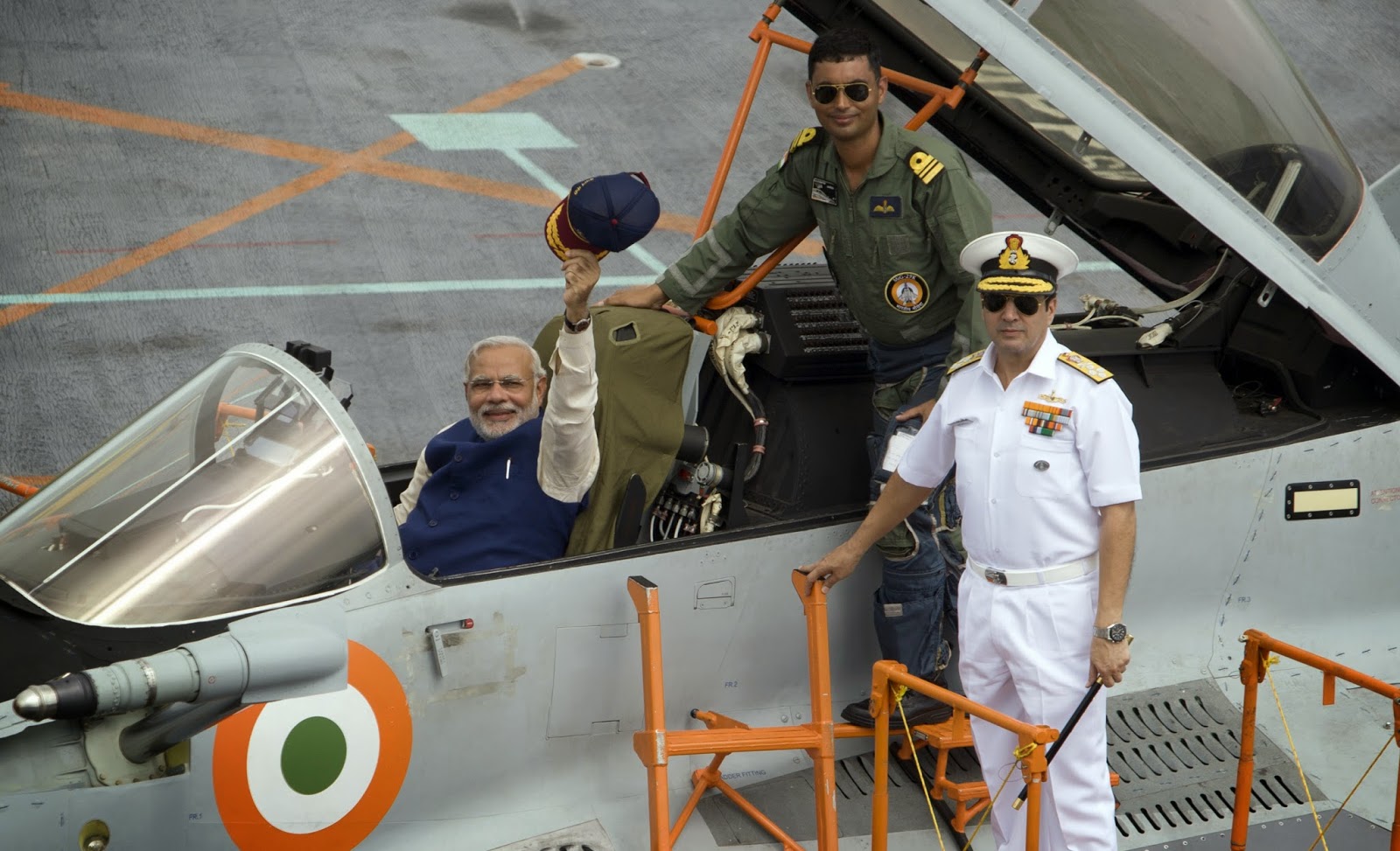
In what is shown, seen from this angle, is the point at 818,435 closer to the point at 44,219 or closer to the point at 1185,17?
the point at 1185,17

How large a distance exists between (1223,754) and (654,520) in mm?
1912

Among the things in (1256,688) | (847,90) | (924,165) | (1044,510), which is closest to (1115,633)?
(1044,510)

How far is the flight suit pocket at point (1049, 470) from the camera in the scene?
3705 millimetres

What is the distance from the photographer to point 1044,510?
147 inches

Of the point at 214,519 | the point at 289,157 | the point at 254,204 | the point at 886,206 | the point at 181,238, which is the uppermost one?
the point at 289,157

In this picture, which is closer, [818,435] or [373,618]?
[373,618]

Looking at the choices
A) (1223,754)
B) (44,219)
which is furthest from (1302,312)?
(44,219)

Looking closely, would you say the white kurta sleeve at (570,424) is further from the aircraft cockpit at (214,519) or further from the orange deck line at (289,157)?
the orange deck line at (289,157)

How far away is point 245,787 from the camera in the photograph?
137 inches

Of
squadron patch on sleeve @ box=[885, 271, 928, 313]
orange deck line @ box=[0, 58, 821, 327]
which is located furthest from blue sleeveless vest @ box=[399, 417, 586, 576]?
orange deck line @ box=[0, 58, 821, 327]

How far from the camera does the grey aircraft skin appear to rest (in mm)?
3420

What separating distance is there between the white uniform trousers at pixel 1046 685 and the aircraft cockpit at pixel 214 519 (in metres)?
1.55

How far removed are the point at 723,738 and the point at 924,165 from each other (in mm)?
1725

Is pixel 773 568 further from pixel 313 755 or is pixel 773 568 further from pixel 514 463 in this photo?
pixel 313 755
